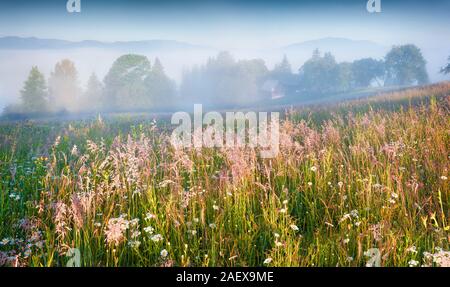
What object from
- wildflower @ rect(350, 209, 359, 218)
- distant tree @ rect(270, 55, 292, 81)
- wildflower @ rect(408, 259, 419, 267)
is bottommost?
wildflower @ rect(408, 259, 419, 267)

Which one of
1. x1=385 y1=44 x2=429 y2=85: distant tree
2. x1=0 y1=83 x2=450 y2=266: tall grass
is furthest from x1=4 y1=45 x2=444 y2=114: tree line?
x1=0 y1=83 x2=450 y2=266: tall grass

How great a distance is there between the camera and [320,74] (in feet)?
105

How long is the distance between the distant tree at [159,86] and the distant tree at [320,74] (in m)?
11.6

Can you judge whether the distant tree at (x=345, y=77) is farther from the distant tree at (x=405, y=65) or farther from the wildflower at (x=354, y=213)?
the wildflower at (x=354, y=213)

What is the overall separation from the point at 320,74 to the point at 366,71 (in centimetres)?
854

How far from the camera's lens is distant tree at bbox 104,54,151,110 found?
29422 millimetres

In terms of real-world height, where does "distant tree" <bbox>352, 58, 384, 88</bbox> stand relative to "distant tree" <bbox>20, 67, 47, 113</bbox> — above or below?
above

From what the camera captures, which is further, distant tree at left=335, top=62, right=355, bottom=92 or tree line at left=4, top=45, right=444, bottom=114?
distant tree at left=335, top=62, right=355, bottom=92

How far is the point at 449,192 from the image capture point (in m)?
3.59

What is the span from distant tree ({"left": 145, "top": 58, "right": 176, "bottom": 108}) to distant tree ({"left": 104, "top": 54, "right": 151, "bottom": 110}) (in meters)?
0.52

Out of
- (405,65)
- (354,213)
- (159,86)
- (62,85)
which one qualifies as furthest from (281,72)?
(354,213)

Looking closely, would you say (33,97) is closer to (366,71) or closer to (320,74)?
(320,74)

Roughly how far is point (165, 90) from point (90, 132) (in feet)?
63.1

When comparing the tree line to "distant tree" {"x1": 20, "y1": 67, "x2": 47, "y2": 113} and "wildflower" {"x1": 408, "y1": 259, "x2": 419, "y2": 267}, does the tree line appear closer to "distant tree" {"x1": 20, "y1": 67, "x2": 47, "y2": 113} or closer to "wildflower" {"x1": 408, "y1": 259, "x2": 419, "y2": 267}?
"distant tree" {"x1": 20, "y1": 67, "x2": 47, "y2": 113}
